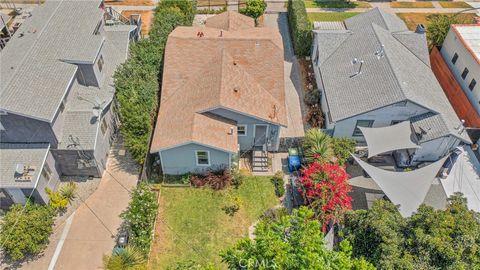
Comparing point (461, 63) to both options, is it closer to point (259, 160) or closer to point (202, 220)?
point (259, 160)

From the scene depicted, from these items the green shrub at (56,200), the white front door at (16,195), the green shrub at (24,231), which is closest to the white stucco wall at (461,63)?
the green shrub at (56,200)

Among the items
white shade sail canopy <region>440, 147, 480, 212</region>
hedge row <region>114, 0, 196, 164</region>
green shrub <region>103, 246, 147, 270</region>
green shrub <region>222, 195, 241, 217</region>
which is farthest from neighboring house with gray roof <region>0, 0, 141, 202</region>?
white shade sail canopy <region>440, 147, 480, 212</region>

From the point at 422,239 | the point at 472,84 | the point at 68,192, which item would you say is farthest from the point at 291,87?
the point at 68,192

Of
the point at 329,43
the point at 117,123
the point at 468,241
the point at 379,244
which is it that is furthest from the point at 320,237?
the point at 329,43

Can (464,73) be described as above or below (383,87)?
below

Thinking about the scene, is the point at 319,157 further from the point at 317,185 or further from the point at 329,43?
the point at 329,43
